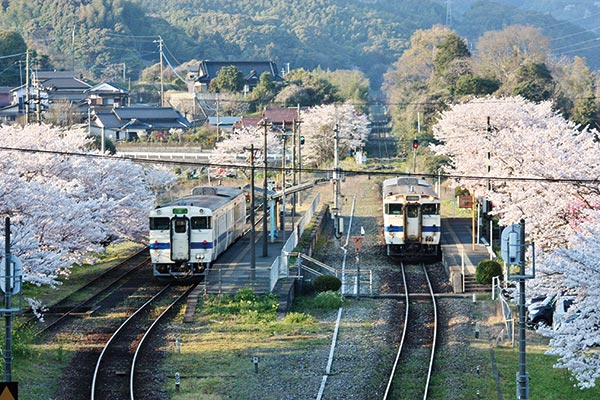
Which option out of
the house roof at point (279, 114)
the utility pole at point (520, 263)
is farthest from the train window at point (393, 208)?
the house roof at point (279, 114)

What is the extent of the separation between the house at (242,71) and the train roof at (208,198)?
187 feet

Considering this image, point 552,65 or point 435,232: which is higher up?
point 552,65

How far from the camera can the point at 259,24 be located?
14362 cm

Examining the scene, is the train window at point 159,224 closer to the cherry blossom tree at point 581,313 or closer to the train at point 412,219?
the train at point 412,219

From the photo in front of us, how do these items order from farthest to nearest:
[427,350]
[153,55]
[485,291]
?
[153,55] < [485,291] < [427,350]

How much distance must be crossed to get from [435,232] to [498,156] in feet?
11.3

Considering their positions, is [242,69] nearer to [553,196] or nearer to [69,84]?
[69,84]

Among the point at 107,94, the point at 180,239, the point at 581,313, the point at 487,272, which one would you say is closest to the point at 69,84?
the point at 107,94

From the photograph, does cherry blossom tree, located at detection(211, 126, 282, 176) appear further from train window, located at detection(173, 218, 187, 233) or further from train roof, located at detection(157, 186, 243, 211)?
train window, located at detection(173, 218, 187, 233)

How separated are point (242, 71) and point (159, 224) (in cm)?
6785

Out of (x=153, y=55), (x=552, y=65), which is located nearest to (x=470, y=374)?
(x=552, y=65)

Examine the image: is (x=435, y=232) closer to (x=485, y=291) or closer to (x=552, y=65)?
(x=485, y=291)

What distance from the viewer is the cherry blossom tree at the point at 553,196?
15.1 meters

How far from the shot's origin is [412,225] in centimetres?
2898
